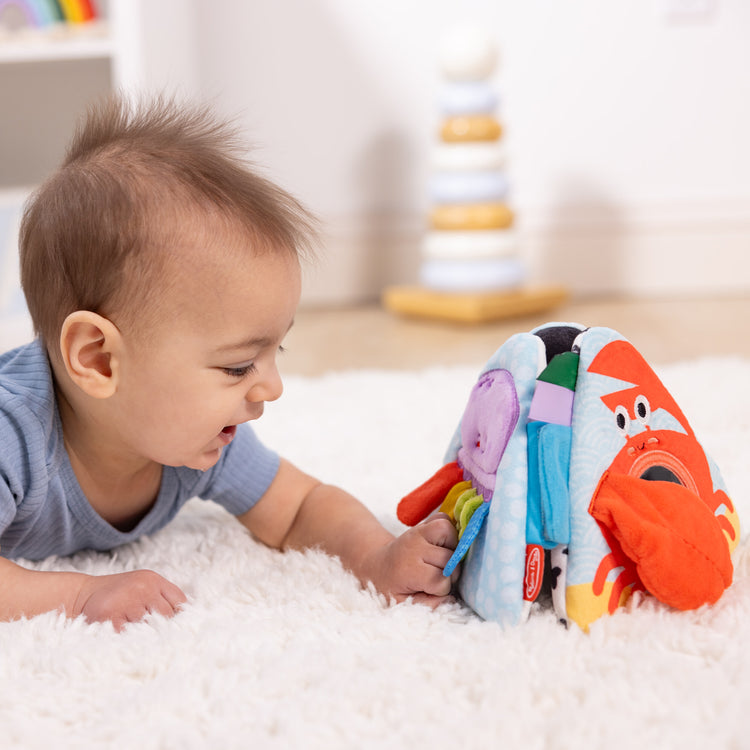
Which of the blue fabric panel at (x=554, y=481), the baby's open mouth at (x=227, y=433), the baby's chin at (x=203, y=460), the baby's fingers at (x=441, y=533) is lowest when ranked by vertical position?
the baby's fingers at (x=441, y=533)

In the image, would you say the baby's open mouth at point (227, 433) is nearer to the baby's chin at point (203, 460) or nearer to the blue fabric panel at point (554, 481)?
the baby's chin at point (203, 460)

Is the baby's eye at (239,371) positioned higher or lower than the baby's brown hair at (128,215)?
lower

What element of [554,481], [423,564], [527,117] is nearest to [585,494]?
[554,481]

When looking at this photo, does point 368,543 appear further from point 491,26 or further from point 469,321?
point 491,26

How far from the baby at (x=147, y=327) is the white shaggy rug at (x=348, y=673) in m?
0.04

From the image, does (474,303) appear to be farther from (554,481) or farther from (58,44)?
(554,481)

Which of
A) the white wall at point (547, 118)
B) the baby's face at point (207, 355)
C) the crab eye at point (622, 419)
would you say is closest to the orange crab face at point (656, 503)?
the crab eye at point (622, 419)

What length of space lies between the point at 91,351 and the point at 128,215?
4.1 inches

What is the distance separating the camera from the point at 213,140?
0.71m

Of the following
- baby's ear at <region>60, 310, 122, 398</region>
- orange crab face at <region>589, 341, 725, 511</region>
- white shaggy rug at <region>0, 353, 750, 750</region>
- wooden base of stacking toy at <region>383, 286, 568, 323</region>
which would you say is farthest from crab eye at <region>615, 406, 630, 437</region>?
wooden base of stacking toy at <region>383, 286, 568, 323</region>

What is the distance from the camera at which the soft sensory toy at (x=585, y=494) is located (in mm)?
574

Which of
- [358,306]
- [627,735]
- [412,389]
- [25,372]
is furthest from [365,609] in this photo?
[358,306]

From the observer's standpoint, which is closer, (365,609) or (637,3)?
(365,609)

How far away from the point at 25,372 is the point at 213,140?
232 millimetres
